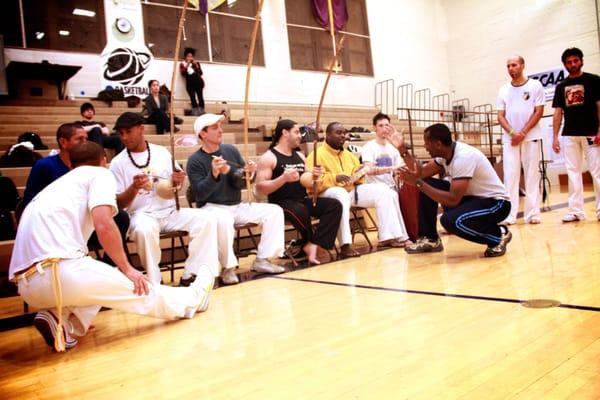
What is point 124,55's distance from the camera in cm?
930

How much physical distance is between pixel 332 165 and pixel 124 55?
251 inches

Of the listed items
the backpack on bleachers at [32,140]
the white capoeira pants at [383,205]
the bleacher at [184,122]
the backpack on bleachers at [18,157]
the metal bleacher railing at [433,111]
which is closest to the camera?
the white capoeira pants at [383,205]

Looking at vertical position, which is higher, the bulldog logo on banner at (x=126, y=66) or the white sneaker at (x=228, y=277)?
the bulldog logo on banner at (x=126, y=66)

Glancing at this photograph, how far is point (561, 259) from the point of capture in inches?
126

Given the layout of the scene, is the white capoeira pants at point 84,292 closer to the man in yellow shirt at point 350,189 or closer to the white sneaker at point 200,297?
the white sneaker at point 200,297

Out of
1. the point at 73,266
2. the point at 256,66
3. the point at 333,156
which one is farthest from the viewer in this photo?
the point at 256,66

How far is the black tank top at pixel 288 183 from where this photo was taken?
421cm

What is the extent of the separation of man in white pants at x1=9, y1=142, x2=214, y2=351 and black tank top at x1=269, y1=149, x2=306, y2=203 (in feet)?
6.28

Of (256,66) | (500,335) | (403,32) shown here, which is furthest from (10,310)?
(403,32)

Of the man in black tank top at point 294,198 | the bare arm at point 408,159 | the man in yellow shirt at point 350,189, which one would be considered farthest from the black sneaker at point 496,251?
the man in black tank top at point 294,198

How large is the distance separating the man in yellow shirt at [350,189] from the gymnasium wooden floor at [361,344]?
1178mm

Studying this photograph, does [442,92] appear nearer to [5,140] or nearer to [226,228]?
[5,140]

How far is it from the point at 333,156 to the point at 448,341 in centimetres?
287

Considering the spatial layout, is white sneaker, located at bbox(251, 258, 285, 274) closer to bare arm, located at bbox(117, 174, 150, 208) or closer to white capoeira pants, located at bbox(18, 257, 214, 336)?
bare arm, located at bbox(117, 174, 150, 208)
